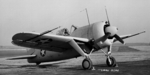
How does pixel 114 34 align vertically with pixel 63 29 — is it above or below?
below

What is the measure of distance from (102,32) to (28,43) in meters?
4.24

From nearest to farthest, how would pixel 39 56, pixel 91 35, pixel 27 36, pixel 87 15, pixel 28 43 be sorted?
pixel 27 36 → pixel 28 43 → pixel 91 35 → pixel 87 15 → pixel 39 56

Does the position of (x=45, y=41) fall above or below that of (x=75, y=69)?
above

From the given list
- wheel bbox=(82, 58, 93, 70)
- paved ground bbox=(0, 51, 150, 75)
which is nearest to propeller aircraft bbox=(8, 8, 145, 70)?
wheel bbox=(82, 58, 93, 70)

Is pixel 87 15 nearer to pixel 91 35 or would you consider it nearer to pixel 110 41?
pixel 91 35

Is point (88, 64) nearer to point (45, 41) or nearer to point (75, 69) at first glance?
point (75, 69)

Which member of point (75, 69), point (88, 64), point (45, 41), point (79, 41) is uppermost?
point (45, 41)

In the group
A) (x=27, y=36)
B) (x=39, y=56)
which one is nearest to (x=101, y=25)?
(x=27, y=36)

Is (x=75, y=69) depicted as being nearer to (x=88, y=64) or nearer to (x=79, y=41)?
(x=88, y=64)

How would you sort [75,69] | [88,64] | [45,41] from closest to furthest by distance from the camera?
[88,64] → [45,41] → [75,69]

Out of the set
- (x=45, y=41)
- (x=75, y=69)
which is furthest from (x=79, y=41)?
(x=45, y=41)

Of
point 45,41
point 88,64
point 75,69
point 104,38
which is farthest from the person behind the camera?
point 75,69

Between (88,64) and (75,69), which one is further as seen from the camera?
(75,69)

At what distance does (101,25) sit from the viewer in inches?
→ 382
